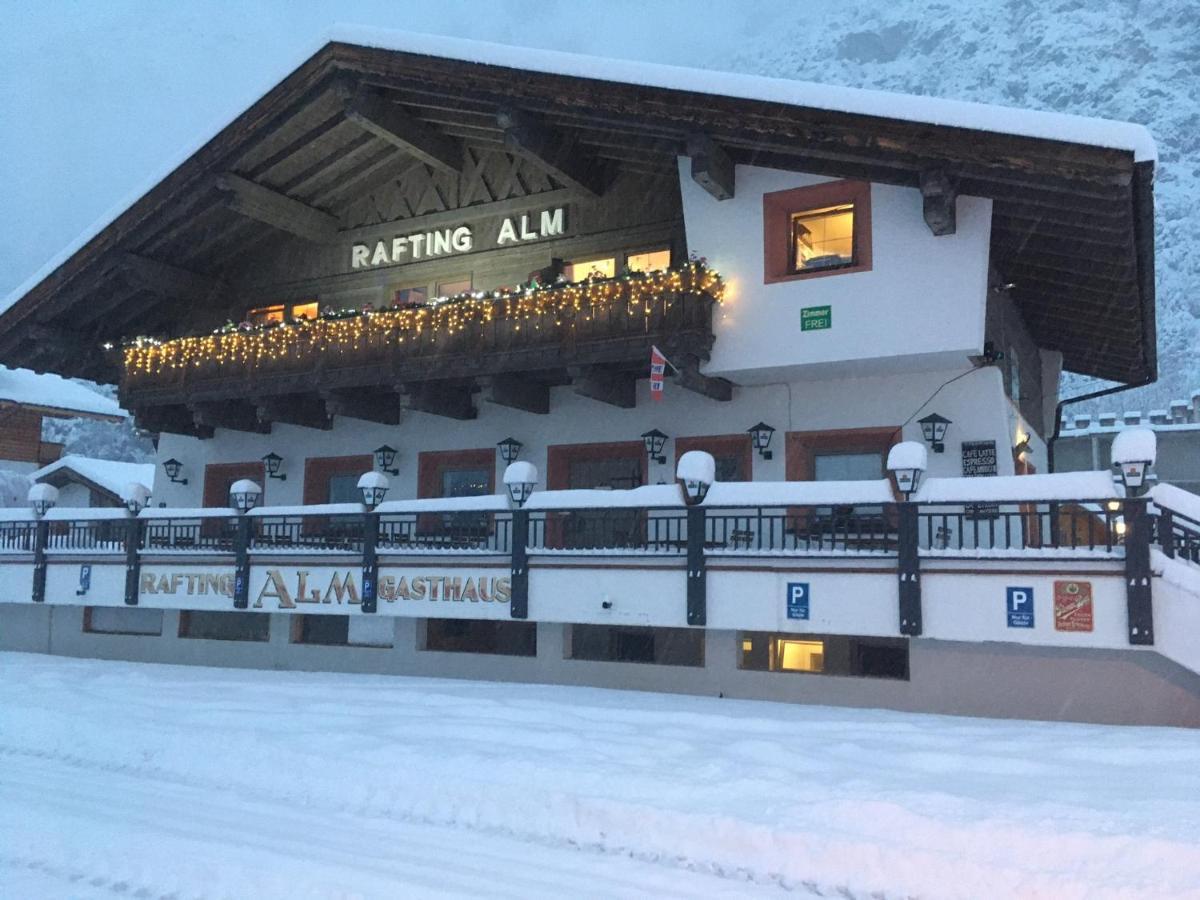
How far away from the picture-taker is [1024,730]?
1063 centimetres

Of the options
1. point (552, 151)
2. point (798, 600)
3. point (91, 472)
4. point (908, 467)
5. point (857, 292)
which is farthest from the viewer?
point (91, 472)

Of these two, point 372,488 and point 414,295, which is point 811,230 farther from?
point 414,295

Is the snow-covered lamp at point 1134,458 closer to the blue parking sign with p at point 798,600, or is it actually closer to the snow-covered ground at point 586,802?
the snow-covered ground at point 586,802

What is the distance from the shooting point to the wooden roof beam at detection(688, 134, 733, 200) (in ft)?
49.7

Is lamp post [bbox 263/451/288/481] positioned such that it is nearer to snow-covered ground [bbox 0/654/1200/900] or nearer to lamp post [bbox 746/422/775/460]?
snow-covered ground [bbox 0/654/1200/900]

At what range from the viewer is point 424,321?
17688mm

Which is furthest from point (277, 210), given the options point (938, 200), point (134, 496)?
point (938, 200)

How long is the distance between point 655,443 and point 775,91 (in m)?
6.30

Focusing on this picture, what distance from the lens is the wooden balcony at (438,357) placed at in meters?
15.8

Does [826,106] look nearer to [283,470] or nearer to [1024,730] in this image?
[1024,730]

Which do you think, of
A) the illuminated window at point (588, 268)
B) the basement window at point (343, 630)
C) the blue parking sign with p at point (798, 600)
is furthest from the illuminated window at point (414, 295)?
the blue parking sign with p at point (798, 600)

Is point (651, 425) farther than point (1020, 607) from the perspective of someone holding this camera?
Yes

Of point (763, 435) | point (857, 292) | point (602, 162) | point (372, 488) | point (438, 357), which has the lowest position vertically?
point (372, 488)

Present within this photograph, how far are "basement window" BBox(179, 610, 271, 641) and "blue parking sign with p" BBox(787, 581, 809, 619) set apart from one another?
1049 cm
